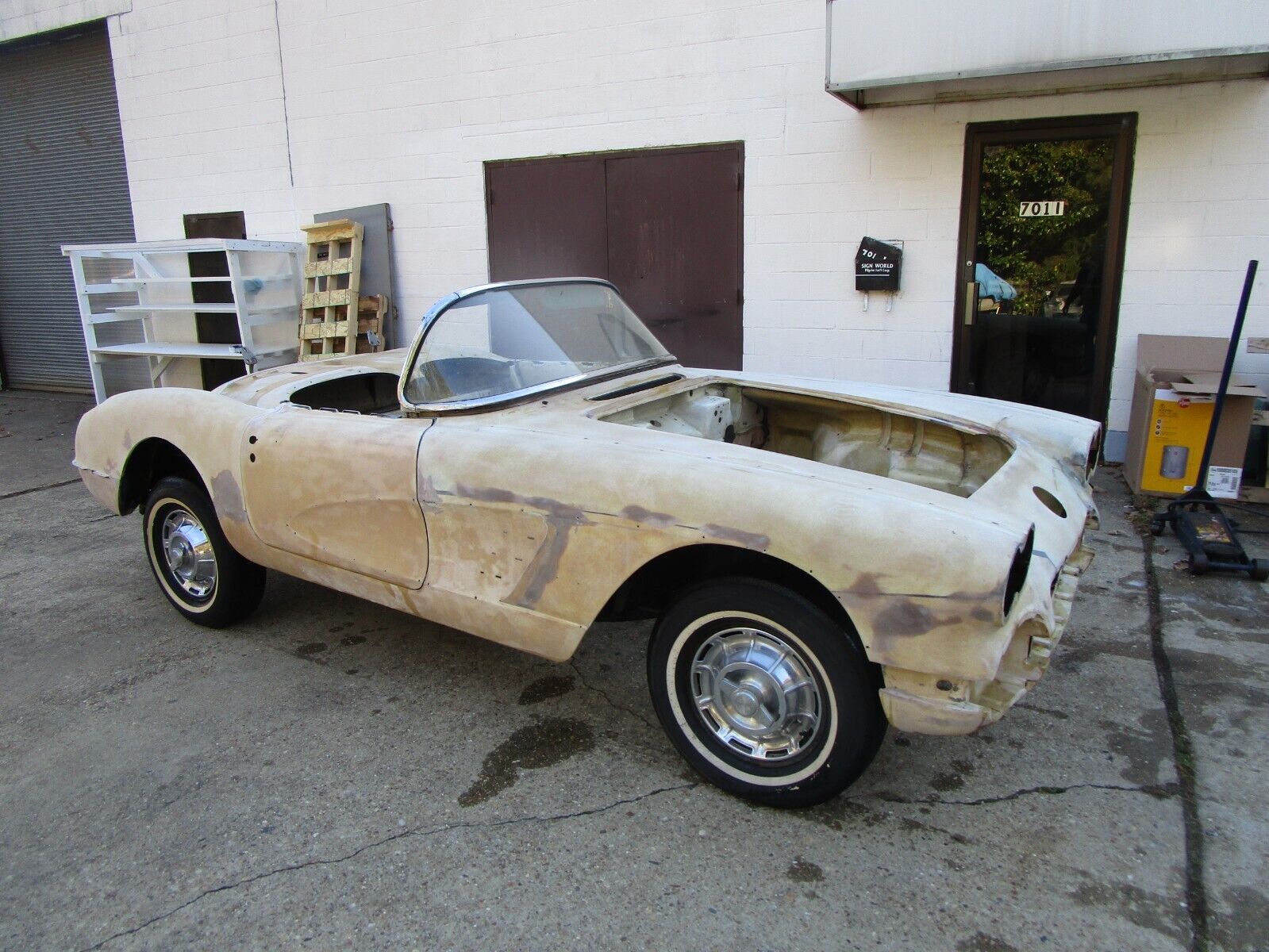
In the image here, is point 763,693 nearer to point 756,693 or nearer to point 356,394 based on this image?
point 756,693

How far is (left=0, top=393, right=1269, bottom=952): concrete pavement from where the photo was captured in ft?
7.42

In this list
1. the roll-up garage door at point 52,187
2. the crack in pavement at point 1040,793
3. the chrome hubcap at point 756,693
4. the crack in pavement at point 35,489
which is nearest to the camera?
the chrome hubcap at point 756,693

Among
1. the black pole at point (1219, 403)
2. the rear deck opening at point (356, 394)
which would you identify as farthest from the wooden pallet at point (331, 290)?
the black pole at point (1219, 403)

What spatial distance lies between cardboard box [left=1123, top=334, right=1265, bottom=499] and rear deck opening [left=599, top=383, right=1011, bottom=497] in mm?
2665

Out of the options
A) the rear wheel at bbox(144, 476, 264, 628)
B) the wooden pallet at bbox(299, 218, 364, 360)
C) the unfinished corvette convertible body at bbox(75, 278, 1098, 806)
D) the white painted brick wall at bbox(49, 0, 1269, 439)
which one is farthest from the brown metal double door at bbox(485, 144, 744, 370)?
the rear wheel at bbox(144, 476, 264, 628)

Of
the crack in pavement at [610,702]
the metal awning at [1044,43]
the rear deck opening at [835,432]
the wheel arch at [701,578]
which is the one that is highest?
the metal awning at [1044,43]

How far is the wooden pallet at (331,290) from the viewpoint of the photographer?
8.53 meters

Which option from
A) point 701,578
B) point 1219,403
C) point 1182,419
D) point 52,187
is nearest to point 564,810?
point 701,578

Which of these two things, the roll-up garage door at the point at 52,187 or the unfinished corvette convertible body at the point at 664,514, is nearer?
the unfinished corvette convertible body at the point at 664,514

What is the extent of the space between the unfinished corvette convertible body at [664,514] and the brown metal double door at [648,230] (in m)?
3.49

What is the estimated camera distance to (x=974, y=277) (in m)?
6.54

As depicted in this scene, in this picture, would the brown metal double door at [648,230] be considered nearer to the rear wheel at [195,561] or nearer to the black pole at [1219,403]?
the black pole at [1219,403]

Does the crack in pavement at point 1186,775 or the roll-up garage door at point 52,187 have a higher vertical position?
the roll-up garage door at point 52,187

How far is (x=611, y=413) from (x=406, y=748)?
1.39 meters
